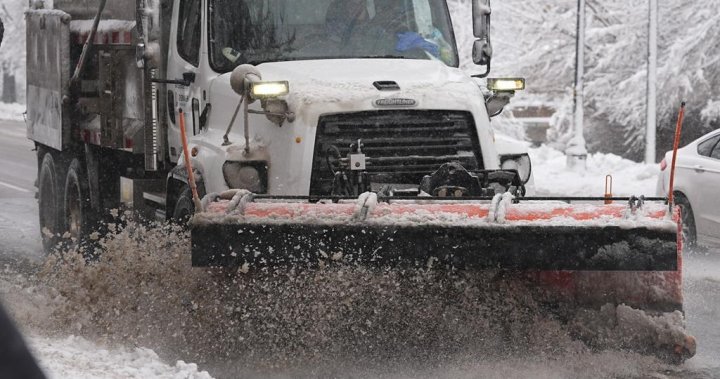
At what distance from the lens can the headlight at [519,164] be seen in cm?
767

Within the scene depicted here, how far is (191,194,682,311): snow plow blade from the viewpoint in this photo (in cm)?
573

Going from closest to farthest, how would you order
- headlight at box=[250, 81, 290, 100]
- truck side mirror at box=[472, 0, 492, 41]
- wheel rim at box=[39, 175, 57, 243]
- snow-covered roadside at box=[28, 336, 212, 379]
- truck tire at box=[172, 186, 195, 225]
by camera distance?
snow-covered roadside at box=[28, 336, 212, 379] < headlight at box=[250, 81, 290, 100] < truck tire at box=[172, 186, 195, 225] < truck side mirror at box=[472, 0, 492, 41] < wheel rim at box=[39, 175, 57, 243]

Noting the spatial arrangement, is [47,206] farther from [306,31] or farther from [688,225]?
[688,225]

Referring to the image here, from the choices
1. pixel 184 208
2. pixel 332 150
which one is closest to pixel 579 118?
pixel 184 208

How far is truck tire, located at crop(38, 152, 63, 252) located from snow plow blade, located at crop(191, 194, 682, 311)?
5282 millimetres

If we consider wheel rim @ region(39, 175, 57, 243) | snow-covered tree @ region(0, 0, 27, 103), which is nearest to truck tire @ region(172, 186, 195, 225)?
wheel rim @ region(39, 175, 57, 243)

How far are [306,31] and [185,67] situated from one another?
873 mm

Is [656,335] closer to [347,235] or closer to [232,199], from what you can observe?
[347,235]

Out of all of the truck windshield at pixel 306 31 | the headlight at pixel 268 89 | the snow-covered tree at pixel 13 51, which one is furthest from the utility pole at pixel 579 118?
the snow-covered tree at pixel 13 51

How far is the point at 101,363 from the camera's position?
5.55 meters

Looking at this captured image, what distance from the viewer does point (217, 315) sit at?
6.17 meters

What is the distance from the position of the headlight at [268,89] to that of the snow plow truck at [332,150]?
0.4 inches

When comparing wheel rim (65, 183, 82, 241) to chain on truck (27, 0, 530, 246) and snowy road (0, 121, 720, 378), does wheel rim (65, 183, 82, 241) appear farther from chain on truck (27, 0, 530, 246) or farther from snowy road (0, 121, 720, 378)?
chain on truck (27, 0, 530, 246)

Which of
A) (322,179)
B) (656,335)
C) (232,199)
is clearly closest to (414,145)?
(322,179)
